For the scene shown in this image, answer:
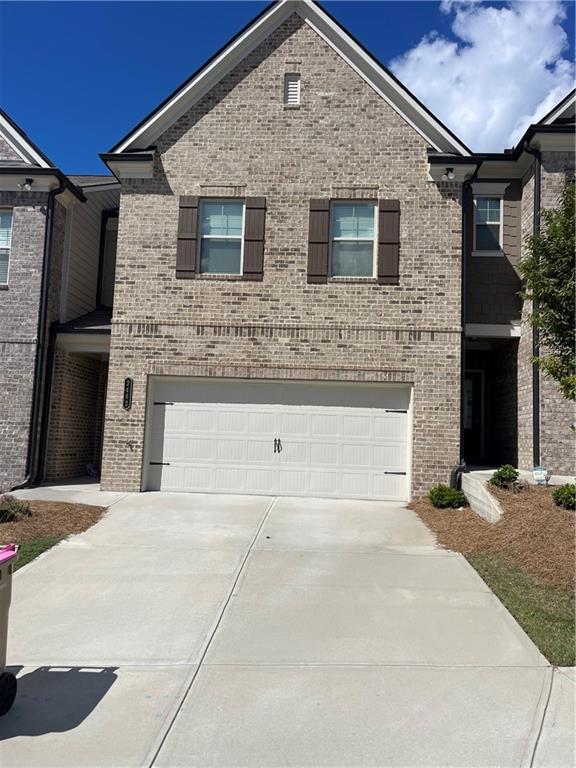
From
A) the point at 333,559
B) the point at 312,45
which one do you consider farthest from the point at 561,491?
the point at 312,45

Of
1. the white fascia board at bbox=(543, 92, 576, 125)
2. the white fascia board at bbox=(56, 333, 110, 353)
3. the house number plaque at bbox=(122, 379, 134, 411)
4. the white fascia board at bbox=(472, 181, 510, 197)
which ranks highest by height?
the white fascia board at bbox=(543, 92, 576, 125)

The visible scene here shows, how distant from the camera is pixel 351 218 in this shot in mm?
12164

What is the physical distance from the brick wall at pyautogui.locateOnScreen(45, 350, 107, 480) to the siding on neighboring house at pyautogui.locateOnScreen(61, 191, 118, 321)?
3.86ft

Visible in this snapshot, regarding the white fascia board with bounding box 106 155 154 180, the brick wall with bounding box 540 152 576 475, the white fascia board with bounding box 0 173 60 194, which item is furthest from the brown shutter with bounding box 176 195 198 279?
the brick wall with bounding box 540 152 576 475

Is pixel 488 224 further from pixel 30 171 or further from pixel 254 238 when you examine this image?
pixel 30 171

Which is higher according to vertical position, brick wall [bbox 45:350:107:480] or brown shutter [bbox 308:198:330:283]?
brown shutter [bbox 308:198:330:283]

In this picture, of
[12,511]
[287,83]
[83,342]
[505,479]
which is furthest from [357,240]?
[12,511]

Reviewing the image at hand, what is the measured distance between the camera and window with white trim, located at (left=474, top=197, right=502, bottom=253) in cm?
1312

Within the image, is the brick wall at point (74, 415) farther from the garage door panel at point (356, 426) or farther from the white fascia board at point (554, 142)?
the white fascia board at point (554, 142)

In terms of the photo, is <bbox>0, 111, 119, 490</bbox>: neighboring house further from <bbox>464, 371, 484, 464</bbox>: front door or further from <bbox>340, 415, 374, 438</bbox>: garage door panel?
<bbox>464, 371, 484, 464</bbox>: front door

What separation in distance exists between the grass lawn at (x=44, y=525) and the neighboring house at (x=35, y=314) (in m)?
2.71

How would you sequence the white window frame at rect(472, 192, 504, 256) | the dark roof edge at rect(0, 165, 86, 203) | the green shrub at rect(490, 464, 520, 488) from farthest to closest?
the white window frame at rect(472, 192, 504, 256) → the dark roof edge at rect(0, 165, 86, 203) → the green shrub at rect(490, 464, 520, 488)

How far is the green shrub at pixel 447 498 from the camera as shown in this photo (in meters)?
10.7

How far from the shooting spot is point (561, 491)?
28.6ft
